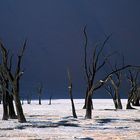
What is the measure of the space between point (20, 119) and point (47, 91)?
151 m

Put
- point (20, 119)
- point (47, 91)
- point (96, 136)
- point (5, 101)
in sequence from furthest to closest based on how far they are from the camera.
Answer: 1. point (47, 91)
2. point (5, 101)
3. point (20, 119)
4. point (96, 136)

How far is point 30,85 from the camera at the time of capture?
182m

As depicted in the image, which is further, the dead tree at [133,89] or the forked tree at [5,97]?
the dead tree at [133,89]

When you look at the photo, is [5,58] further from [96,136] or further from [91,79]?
[96,136]

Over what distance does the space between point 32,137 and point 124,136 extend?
3.29 metres

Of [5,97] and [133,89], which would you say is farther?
[133,89]

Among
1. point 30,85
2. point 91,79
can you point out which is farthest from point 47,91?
point 91,79

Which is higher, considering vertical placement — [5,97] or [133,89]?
[133,89]

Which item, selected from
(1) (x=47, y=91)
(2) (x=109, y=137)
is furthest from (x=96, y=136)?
(1) (x=47, y=91)

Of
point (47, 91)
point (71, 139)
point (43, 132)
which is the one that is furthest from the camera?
point (47, 91)

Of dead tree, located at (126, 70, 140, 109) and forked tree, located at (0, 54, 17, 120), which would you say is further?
dead tree, located at (126, 70, 140, 109)

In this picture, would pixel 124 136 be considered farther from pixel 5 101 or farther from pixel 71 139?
pixel 5 101

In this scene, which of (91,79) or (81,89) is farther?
(81,89)

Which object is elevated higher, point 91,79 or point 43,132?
point 91,79
